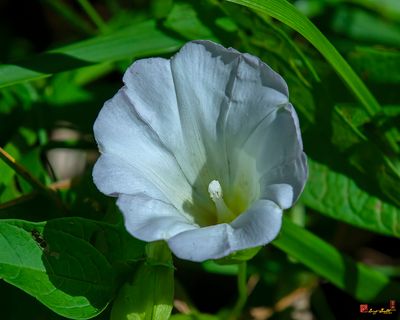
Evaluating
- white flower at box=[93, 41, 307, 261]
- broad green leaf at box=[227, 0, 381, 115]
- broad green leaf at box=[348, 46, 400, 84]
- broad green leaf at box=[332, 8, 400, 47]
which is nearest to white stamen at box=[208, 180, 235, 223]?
white flower at box=[93, 41, 307, 261]

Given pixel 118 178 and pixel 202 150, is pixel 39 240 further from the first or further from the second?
pixel 202 150

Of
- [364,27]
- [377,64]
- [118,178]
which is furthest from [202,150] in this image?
[364,27]

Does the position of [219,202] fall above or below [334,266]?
above

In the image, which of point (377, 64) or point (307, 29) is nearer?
point (307, 29)

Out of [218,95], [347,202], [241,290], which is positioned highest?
[218,95]

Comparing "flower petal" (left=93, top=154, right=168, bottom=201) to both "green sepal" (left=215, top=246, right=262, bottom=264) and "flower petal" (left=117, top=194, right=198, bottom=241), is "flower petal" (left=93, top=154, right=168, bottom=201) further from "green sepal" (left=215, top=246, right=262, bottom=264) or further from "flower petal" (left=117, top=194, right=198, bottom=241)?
"green sepal" (left=215, top=246, right=262, bottom=264)

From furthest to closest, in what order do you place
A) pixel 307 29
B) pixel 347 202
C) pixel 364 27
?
pixel 364 27 → pixel 347 202 → pixel 307 29
